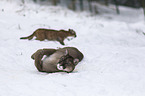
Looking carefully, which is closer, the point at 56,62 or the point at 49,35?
the point at 56,62

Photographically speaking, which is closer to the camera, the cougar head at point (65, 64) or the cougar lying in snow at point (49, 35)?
the cougar head at point (65, 64)

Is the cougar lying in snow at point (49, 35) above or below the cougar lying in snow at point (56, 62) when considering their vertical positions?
below

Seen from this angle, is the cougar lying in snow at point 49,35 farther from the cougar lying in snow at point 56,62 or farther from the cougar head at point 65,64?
the cougar head at point 65,64

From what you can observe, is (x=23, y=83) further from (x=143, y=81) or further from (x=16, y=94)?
(x=143, y=81)

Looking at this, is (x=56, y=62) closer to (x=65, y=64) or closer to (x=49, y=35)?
(x=65, y=64)

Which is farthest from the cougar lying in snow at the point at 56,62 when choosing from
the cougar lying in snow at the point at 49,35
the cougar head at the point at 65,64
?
the cougar lying in snow at the point at 49,35

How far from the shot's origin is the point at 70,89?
266 cm

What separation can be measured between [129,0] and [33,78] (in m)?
34.9

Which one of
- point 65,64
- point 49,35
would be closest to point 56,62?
point 65,64

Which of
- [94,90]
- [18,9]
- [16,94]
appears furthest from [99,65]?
[18,9]

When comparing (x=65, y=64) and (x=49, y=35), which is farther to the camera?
(x=49, y=35)

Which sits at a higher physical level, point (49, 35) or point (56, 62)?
point (56, 62)

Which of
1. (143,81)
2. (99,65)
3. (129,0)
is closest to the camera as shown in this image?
(143,81)

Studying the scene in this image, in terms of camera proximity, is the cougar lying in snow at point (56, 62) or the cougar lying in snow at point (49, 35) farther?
the cougar lying in snow at point (49, 35)
